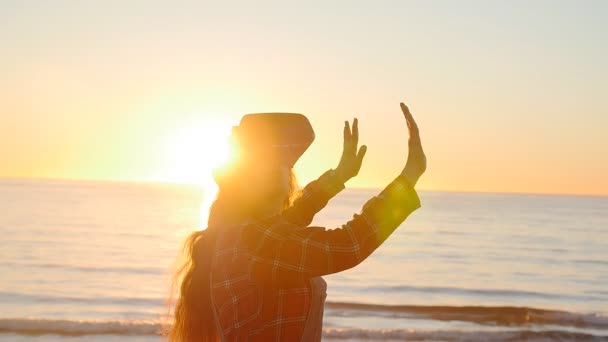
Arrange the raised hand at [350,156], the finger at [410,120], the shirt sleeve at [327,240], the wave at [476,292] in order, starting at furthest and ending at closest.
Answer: the wave at [476,292] → the raised hand at [350,156] → the finger at [410,120] → the shirt sleeve at [327,240]

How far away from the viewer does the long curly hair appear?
2592 mm

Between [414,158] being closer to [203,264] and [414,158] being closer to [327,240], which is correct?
[327,240]

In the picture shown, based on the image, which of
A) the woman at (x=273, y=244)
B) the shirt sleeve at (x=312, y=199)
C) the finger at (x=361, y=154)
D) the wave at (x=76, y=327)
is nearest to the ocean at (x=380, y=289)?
the wave at (x=76, y=327)

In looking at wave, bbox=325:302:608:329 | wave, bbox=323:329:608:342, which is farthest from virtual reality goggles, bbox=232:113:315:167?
wave, bbox=325:302:608:329

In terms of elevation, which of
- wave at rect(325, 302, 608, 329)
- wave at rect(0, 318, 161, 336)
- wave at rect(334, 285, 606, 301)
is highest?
wave at rect(0, 318, 161, 336)

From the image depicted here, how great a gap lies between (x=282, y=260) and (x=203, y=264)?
1.30ft

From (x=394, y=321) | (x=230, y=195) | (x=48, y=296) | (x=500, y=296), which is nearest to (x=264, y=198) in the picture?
(x=230, y=195)

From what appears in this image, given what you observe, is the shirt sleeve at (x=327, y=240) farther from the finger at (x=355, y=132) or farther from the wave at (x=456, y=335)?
the wave at (x=456, y=335)

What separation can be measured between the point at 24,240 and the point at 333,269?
39.6 metres

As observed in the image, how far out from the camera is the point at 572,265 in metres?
35.0

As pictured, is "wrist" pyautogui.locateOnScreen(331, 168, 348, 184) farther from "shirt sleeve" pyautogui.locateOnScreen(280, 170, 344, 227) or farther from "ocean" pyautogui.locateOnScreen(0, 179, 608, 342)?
"ocean" pyautogui.locateOnScreen(0, 179, 608, 342)

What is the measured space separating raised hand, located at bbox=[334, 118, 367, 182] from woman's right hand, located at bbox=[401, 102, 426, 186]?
0.15m

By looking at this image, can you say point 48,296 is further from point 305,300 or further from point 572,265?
point 572,265

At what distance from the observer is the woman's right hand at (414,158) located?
92.6 inches
